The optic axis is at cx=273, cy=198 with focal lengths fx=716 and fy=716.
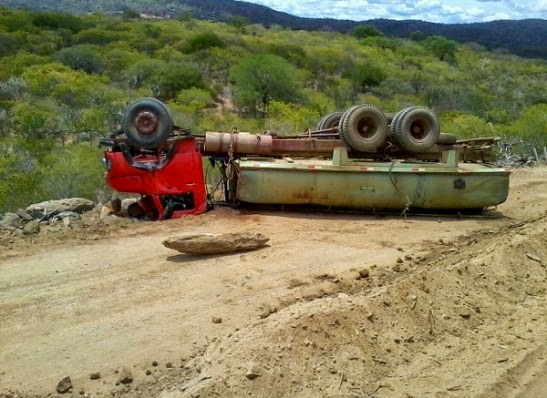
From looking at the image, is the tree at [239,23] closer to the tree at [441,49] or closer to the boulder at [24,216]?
the tree at [441,49]

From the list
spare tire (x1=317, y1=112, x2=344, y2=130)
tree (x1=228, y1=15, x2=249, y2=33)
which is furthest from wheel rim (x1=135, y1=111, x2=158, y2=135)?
tree (x1=228, y1=15, x2=249, y2=33)

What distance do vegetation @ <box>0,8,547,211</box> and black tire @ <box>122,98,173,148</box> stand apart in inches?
113

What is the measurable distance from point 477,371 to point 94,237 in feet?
16.8

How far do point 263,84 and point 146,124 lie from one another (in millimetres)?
21451

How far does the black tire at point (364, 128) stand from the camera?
10852mm

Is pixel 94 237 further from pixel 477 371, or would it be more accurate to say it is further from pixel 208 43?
pixel 208 43

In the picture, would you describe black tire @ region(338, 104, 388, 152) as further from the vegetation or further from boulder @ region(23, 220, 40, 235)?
the vegetation

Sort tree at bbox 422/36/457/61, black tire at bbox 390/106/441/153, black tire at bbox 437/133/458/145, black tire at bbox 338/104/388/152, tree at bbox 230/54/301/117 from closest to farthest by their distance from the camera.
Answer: black tire at bbox 338/104/388/152 < black tire at bbox 390/106/441/153 < black tire at bbox 437/133/458/145 < tree at bbox 230/54/301/117 < tree at bbox 422/36/457/61

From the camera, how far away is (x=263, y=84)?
31359 millimetres

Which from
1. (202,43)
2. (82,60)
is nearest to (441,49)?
(202,43)

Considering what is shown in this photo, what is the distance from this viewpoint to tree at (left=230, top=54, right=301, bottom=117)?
30250 mm

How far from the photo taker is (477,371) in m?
5.98

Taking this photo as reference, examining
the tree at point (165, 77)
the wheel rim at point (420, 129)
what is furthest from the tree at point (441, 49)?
the wheel rim at point (420, 129)

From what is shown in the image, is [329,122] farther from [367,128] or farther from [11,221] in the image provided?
[11,221]
